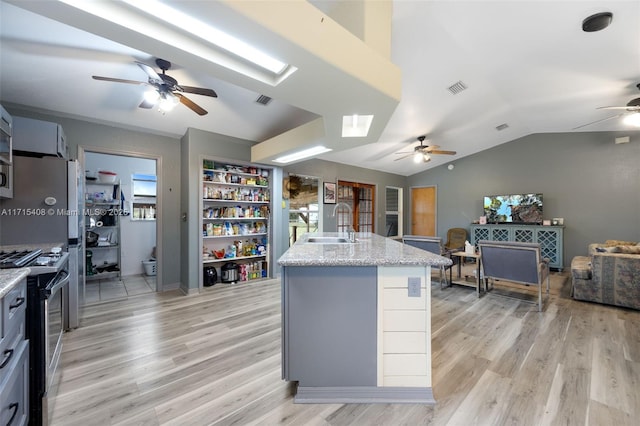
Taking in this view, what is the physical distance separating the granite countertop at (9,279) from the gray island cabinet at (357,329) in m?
1.24

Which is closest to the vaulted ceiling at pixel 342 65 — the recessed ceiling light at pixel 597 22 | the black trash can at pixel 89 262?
the recessed ceiling light at pixel 597 22

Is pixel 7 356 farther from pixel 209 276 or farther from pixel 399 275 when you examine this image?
pixel 209 276

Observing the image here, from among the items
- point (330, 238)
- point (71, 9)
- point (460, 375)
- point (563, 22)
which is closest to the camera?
point (71, 9)

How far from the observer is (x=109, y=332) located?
8.55 feet

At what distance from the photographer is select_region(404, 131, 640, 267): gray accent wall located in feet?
16.8

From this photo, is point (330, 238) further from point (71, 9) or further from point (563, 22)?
point (563, 22)

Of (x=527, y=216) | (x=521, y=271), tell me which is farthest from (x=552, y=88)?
(x=527, y=216)

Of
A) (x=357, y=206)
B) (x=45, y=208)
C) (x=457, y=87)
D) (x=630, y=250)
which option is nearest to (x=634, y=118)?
(x=630, y=250)

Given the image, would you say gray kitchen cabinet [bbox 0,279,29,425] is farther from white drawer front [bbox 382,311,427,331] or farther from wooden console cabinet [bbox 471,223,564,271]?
wooden console cabinet [bbox 471,223,564,271]

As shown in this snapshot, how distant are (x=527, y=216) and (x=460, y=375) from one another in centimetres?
560

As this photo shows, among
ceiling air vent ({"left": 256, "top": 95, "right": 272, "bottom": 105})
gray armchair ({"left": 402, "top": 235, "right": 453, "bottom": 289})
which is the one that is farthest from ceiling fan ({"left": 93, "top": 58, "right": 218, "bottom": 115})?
gray armchair ({"left": 402, "top": 235, "right": 453, "bottom": 289})

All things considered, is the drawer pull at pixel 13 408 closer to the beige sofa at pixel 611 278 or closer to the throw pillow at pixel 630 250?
the beige sofa at pixel 611 278

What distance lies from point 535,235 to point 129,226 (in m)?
8.64

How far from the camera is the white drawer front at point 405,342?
5.58ft
